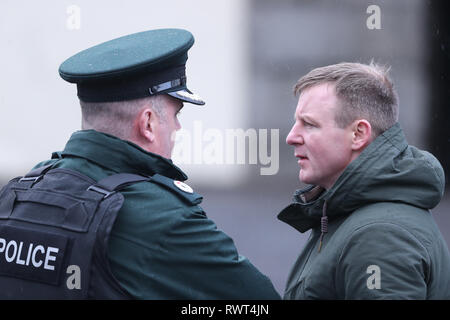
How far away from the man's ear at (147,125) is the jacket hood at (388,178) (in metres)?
0.53

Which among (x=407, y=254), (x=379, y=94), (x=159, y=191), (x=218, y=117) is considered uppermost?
(x=379, y=94)

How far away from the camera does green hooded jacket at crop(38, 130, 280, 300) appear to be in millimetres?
1968

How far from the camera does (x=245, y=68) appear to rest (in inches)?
399

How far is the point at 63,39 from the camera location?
8.91m

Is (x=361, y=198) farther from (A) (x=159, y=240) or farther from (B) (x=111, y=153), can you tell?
(B) (x=111, y=153)

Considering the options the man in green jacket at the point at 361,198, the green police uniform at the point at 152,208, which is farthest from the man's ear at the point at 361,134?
the green police uniform at the point at 152,208

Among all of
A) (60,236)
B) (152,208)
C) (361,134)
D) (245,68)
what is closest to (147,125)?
(152,208)

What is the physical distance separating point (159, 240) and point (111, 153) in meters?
0.29

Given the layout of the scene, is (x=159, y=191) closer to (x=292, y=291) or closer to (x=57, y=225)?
(x=57, y=225)

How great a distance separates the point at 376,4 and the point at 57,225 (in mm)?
8675

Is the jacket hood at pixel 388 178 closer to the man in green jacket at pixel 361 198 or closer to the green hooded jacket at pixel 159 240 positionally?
the man in green jacket at pixel 361 198

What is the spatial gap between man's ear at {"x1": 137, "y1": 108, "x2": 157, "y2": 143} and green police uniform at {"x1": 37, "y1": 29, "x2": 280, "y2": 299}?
0.05 m

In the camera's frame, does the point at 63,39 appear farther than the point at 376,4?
No

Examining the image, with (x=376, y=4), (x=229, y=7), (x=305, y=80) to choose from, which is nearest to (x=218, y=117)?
(x=229, y=7)
